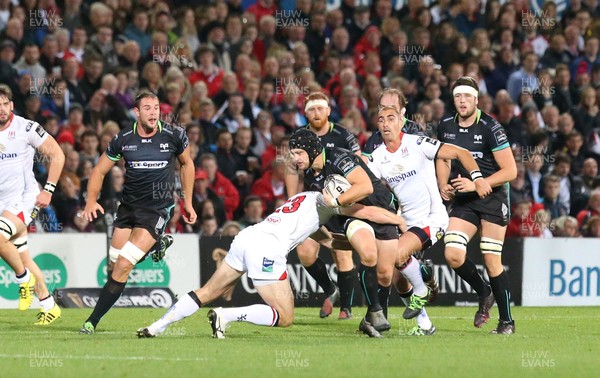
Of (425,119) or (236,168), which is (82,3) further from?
(425,119)

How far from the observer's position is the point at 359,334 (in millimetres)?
12219

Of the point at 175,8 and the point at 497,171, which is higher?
the point at 175,8

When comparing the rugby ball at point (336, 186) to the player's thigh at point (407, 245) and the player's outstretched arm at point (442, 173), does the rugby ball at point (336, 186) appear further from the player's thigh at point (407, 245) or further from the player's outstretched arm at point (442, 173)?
the player's outstretched arm at point (442, 173)

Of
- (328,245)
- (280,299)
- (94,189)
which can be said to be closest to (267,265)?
(280,299)

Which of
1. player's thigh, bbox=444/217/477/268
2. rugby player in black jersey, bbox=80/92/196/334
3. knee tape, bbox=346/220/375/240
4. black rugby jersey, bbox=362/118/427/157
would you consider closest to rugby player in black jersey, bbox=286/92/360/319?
black rugby jersey, bbox=362/118/427/157

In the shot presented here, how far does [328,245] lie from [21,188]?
3496 mm

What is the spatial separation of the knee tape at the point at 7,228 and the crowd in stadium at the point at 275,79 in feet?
12.0

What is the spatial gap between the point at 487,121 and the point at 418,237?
138 centimetres

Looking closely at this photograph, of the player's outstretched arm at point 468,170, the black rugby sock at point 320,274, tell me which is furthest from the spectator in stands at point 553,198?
the player's outstretched arm at point 468,170

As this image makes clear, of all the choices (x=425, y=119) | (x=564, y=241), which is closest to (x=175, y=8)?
(x=425, y=119)

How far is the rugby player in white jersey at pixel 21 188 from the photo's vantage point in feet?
43.3

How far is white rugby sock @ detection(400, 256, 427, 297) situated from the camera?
1248cm

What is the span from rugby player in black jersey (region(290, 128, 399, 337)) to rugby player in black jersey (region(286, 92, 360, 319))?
149 centimetres

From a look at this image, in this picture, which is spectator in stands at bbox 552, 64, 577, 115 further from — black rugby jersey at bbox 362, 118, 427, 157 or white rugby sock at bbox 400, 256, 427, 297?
white rugby sock at bbox 400, 256, 427, 297
